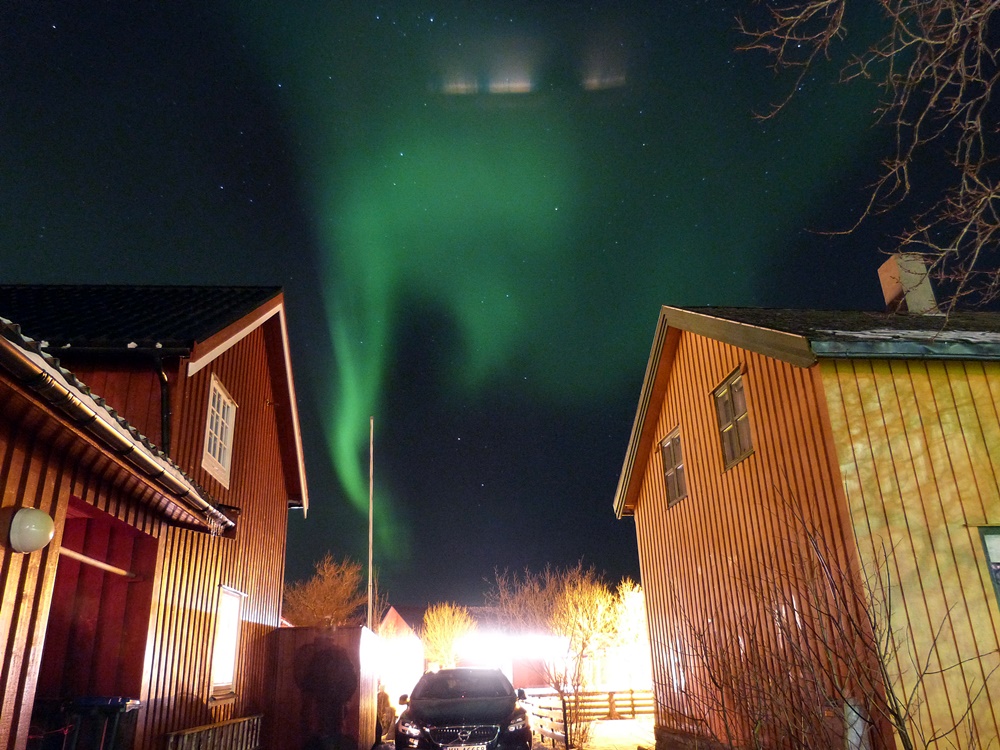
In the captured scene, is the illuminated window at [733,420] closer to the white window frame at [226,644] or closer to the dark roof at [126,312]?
the dark roof at [126,312]

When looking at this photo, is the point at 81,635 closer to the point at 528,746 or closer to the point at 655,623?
the point at 528,746

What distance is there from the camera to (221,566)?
11.0m

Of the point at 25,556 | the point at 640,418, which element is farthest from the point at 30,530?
the point at 640,418

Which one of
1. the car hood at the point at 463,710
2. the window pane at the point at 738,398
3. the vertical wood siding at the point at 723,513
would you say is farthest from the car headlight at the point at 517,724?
the window pane at the point at 738,398

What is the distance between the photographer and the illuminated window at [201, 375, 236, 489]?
1049 cm

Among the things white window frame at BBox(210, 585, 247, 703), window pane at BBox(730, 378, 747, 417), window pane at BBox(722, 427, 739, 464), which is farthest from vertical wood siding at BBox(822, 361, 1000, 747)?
white window frame at BBox(210, 585, 247, 703)

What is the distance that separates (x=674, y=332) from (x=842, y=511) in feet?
19.3

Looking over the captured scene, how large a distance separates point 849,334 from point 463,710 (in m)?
8.19

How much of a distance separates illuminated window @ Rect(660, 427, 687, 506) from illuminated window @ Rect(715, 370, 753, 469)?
1884mm

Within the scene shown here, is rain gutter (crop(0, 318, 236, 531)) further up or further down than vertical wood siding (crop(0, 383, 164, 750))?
further up

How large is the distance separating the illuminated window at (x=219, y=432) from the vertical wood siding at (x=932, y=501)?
8.13 metres

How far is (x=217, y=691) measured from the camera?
10.7m

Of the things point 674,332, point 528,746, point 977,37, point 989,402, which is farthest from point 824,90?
point 528,746

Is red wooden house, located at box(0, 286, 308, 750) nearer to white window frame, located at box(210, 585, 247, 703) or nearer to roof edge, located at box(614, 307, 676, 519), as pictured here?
white window frame, located at box(210, 585, 247, 703)
